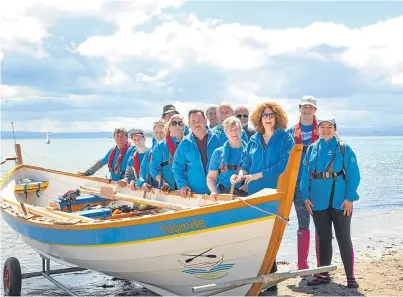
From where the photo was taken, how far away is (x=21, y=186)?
1105 centimetres

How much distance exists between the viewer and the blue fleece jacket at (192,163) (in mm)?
6730

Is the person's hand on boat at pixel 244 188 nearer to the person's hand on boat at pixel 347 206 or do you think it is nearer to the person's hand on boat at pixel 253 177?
the person's hand on boat at pixel 253 177

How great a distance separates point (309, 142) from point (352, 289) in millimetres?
1838

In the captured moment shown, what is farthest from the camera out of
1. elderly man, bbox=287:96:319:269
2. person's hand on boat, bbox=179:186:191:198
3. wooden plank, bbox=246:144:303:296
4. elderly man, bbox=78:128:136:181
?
elderly man, bbox=78:128:136:181

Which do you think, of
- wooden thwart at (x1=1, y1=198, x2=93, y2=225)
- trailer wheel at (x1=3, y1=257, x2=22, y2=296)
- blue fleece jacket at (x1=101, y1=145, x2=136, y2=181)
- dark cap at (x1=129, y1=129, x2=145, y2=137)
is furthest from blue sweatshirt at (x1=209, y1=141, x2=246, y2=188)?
blue fleece jacket at (x1=101, y1=145, x2=136, y2=181)

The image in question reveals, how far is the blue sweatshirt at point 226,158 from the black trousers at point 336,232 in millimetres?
1088

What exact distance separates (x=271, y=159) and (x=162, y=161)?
6.74 feet

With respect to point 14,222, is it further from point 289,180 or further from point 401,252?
point 401,252

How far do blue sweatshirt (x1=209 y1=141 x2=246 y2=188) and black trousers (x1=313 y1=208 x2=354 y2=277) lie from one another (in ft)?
3.57

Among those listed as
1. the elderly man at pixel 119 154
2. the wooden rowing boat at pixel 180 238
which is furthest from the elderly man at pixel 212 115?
the elderly man at pixel 119 154

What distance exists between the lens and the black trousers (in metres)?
6.39

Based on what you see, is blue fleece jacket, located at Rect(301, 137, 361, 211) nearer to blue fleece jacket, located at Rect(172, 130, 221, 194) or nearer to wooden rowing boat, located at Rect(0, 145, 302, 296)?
wooden rowing boat, located at Rect(0, 145, 302, 296)

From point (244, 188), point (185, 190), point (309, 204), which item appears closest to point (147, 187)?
point (185, 190)

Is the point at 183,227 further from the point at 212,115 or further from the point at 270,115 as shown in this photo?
the point at 212,115
